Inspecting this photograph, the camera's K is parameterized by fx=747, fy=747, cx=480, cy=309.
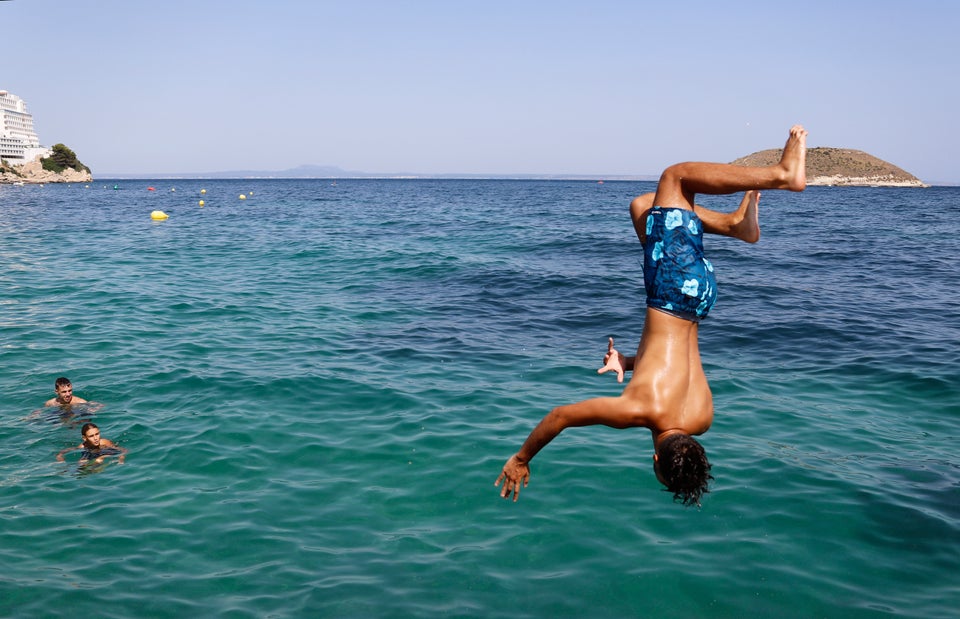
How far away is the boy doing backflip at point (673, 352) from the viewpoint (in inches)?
219

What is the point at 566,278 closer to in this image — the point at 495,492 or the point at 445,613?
the point at 495,492

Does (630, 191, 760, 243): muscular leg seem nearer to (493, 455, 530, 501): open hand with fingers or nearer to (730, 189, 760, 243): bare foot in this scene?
(730, 189, 760, 243): bare foot

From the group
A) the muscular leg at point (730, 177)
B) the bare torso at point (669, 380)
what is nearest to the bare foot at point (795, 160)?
the muscular leg at point (730, 177)

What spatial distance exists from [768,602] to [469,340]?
1168 centimetres

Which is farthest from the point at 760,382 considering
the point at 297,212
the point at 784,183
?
the point at 297,212

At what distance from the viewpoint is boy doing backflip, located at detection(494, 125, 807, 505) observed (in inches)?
219

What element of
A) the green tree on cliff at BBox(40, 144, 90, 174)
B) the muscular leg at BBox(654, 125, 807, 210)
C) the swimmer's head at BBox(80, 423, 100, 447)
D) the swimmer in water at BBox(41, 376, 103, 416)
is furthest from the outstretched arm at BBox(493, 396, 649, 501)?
the green tree on cliff at BBox(40, 144, 90, 174)

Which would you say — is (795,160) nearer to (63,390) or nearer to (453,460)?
(453,460)

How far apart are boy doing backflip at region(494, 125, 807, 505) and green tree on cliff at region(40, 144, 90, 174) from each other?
204555mm

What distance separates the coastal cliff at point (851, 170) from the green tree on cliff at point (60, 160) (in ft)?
544

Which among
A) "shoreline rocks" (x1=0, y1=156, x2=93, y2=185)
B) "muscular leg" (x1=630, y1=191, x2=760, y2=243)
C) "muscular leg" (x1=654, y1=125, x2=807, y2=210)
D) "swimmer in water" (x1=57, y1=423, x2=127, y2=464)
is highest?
"shoreline rocks" (x1=0, y1=156, x2=93, y2=185)

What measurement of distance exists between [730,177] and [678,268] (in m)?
0.79

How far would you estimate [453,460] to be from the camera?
11.9 m

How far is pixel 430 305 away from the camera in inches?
929
